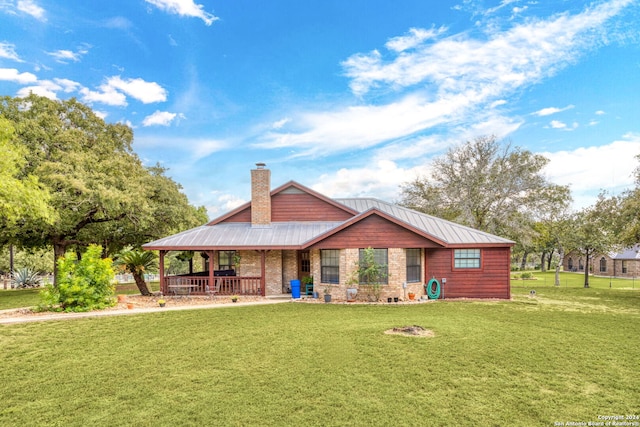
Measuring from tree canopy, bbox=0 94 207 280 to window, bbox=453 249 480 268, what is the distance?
17.4m

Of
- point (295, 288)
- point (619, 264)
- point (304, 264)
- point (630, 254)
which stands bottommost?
point (619, 264)

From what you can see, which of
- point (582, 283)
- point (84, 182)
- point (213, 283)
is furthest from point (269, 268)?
point (582, 283)

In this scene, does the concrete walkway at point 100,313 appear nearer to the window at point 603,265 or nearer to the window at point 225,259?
the window at point 225,259

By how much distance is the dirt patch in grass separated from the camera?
31.5ft

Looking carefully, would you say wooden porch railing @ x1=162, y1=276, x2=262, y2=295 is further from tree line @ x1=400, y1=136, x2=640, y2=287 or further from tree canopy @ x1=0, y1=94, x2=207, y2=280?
tree line @ x1=400, y1=136, x2=640, y2=287

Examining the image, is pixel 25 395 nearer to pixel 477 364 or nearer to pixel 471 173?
pixel 477 364

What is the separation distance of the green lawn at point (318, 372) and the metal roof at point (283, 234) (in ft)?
18.9

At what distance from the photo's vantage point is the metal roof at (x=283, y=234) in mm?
17406

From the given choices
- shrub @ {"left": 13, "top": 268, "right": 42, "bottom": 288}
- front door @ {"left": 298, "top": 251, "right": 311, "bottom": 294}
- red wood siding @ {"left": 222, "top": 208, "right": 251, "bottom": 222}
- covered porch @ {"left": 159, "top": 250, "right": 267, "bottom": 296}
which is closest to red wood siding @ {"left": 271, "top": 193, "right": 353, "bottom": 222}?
red wood siding @ {"left": 222, "top": 208, "right": 251, "bottom": 222}

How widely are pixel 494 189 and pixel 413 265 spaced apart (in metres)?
17.3

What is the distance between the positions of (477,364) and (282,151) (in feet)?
61.4

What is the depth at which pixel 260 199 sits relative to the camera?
1995cm

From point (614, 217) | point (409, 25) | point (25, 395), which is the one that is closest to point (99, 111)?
point (409, 25)

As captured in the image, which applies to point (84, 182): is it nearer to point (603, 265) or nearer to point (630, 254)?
point (630, 254)
